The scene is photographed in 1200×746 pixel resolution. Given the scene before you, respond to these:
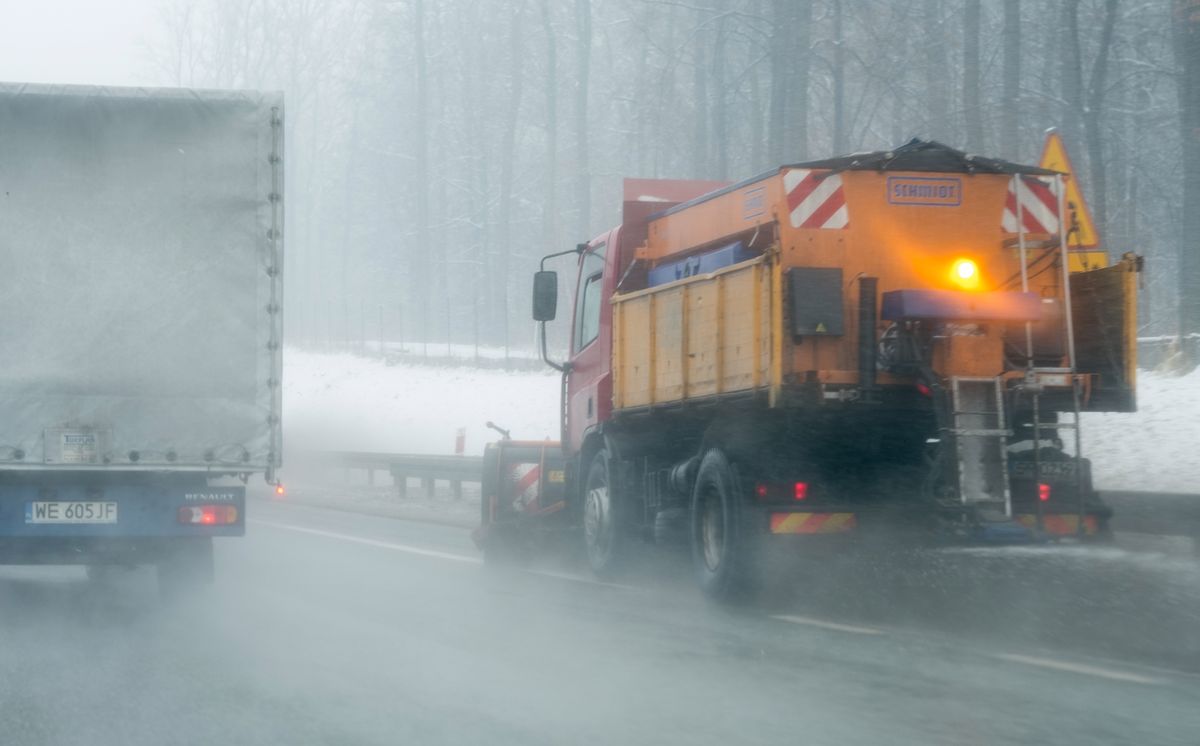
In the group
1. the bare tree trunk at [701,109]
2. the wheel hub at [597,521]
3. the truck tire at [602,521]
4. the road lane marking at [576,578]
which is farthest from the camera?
the bare tree trunk at [701,109]

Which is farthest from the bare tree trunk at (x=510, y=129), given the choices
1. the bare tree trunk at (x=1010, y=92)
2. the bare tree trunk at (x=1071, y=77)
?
the bare tree trunk at (x=1071, y=77)

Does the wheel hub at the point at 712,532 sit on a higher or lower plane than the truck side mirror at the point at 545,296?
lower

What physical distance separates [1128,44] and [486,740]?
88.5 ft

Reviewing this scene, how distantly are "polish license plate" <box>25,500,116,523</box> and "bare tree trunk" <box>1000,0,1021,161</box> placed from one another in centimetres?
2077

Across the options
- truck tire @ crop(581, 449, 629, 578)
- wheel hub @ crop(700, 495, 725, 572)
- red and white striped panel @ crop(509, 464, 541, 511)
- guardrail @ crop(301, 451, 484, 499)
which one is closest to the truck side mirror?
truck tire @ crop(581, 449, 629, 578)

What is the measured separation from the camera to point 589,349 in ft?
45.1

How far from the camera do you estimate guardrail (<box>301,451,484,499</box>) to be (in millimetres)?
21750

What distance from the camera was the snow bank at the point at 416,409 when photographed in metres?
35.0

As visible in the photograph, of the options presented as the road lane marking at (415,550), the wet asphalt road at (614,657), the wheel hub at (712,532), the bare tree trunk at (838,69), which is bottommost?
the wet asphalt road at (614,657)

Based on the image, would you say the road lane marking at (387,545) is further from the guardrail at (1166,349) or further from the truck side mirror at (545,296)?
the guardrail at (1166,349)

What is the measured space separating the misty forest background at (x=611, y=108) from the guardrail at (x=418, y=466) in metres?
10.2

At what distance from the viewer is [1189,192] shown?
2162 centimetres

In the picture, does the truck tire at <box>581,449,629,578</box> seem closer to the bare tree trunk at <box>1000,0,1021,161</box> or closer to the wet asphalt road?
the wet asphalt road

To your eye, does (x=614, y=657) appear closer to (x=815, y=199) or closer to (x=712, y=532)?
(x=712, y=532)
